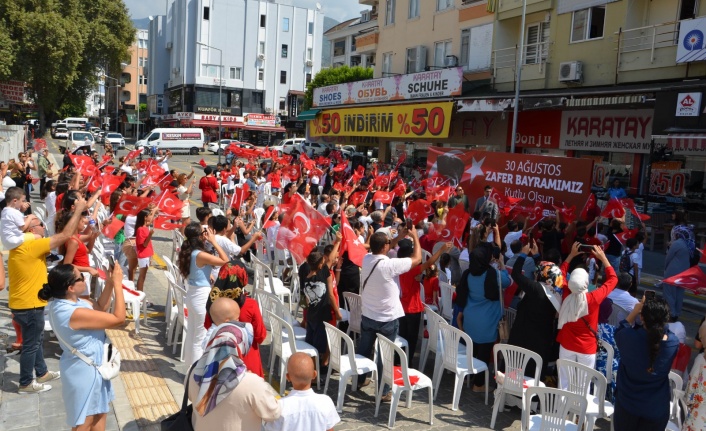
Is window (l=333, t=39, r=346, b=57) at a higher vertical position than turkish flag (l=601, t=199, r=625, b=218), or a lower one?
higher

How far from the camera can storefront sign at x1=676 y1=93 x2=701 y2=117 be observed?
545 inches

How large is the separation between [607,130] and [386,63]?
15207mm

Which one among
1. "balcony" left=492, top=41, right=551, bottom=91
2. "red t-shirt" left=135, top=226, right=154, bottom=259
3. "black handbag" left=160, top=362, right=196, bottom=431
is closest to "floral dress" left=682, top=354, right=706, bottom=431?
"black handbag" left=160, top=362, right=196, bottom=431

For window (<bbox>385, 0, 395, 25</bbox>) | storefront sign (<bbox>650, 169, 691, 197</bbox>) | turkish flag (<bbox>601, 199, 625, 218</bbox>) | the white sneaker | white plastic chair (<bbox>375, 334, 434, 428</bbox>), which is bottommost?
the white sneaker

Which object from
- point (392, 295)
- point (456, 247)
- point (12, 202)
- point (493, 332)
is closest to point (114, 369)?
point (392, 295)

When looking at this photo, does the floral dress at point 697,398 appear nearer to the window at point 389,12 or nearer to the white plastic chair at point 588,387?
the white plastic chair at point 588,387

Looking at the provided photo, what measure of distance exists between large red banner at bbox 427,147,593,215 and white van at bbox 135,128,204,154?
126 feet

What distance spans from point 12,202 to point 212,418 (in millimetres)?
4661

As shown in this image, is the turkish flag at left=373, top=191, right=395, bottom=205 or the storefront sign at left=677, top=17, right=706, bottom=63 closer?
the turkish flag at left=373, top=191, right=395, bottom=205

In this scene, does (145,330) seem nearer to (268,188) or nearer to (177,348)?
(177,348)

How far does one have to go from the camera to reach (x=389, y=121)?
2539 cm

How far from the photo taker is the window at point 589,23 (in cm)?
1862

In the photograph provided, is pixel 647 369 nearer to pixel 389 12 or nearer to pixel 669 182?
pixel 669 182

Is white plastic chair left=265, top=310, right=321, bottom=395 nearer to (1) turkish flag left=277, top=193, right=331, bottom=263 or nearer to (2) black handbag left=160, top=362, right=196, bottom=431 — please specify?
(1) turkish flag left=277, top=193, right=331, bottom=263
